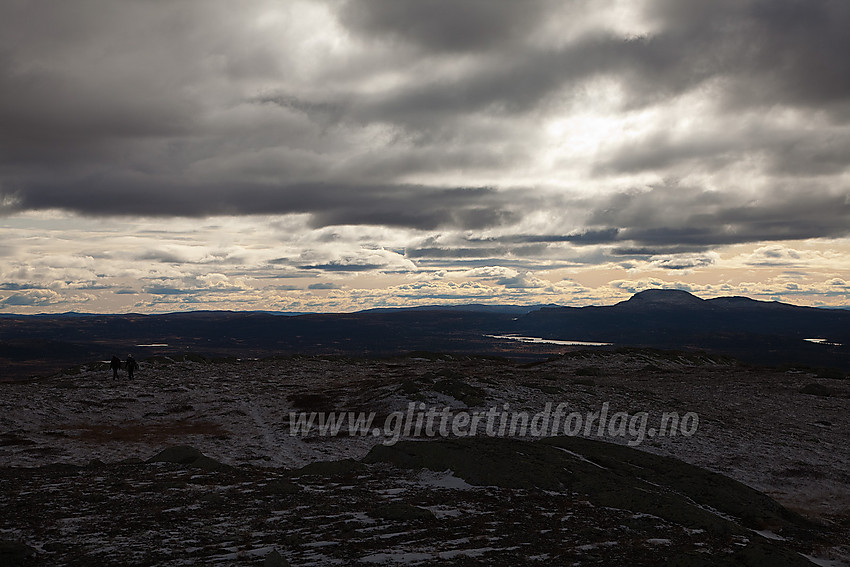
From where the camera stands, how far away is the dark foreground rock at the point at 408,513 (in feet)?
43.4

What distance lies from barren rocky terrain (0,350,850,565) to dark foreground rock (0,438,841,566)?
0.08 m

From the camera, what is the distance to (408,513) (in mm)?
15820

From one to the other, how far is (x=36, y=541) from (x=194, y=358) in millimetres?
71260

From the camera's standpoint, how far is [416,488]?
1911cm

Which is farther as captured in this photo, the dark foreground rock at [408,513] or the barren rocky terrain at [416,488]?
the barren rocky terrain at [416,488]

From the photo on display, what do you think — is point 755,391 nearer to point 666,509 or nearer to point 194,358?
point 666,509

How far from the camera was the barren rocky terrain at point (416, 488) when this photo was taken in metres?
13.7

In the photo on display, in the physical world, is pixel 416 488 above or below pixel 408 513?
below

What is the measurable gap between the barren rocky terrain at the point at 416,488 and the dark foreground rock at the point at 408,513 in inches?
3.1

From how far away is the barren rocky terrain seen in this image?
45.0 feet

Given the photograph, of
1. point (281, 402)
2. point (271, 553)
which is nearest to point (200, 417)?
point (281, 402)

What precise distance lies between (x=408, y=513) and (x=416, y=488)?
131 inches

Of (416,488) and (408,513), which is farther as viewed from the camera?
(416,488)

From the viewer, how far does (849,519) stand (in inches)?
925
